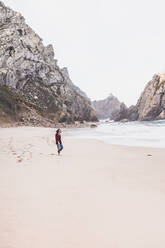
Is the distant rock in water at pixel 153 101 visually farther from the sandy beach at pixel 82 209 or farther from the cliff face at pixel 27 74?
the sandy beach at pixel 82 209

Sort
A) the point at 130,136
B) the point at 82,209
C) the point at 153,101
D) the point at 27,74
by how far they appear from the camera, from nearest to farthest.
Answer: the point at 82,209 → the point at 130,136 → the point at 27,74 → the point at 153,101

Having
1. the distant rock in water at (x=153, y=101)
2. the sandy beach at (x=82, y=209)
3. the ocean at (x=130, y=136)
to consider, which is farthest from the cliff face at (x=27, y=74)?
the distant rock in water at (x=153, y=101)

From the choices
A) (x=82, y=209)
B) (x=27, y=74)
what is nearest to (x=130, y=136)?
(x=82, y=209)

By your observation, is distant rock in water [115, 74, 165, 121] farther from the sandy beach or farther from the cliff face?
the sandy beach

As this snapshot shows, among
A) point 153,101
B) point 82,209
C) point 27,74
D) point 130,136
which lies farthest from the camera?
point 153,101

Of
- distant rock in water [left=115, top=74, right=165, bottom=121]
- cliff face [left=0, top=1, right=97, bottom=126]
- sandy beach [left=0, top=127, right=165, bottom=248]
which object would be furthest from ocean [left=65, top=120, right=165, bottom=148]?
distant rock in water [left=115, top=74, right=165, bottom=121]

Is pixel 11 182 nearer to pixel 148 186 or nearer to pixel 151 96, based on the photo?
pixel 148 186

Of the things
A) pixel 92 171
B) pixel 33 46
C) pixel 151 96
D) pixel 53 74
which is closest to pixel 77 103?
pixel 53 74

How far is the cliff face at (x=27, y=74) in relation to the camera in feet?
169

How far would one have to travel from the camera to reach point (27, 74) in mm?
58781

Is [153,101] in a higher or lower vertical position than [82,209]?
higher

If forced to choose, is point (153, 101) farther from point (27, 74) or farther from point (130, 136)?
point (130, 136)

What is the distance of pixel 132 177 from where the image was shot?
250 inches

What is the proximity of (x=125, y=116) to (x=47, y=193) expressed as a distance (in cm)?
12541
